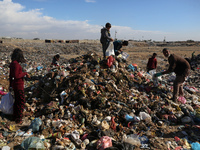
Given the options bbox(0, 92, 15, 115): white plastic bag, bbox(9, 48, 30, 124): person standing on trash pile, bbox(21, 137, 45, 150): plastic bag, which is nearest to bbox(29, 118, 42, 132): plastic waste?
bbox(9, 48, 30, 124): person standing on trash pile

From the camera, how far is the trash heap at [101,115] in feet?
9.44

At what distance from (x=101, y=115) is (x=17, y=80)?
2.10 meters

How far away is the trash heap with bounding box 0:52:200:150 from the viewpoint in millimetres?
2877

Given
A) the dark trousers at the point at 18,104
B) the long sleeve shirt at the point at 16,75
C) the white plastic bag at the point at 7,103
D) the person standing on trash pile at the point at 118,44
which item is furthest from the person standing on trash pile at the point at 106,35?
the white plastic bag at the point at 7,103

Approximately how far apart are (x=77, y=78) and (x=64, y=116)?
4.23 ft

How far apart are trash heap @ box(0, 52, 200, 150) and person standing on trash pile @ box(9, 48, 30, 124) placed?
12.2 inches

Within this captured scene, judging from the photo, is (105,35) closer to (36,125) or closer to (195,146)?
(36,125)

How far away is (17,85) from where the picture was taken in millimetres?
3057

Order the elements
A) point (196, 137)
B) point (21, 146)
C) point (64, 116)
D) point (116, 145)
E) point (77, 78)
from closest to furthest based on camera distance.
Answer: point (21, 146) → point (116, 145) → point (196, 137) → point (64, 116) → point (77, 78)

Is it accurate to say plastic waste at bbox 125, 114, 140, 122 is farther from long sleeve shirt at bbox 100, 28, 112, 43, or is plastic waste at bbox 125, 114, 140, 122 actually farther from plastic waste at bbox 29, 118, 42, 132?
long sleeve shirt at bbox 100, 28, 112, 43

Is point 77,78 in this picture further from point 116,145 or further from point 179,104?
point 179,104

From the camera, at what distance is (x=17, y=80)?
10.00 feet

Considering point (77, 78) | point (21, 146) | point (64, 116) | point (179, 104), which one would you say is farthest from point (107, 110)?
point (179, 104)

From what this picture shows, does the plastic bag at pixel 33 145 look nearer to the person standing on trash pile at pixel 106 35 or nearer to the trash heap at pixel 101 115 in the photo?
the trash heap at pixel 101 115
